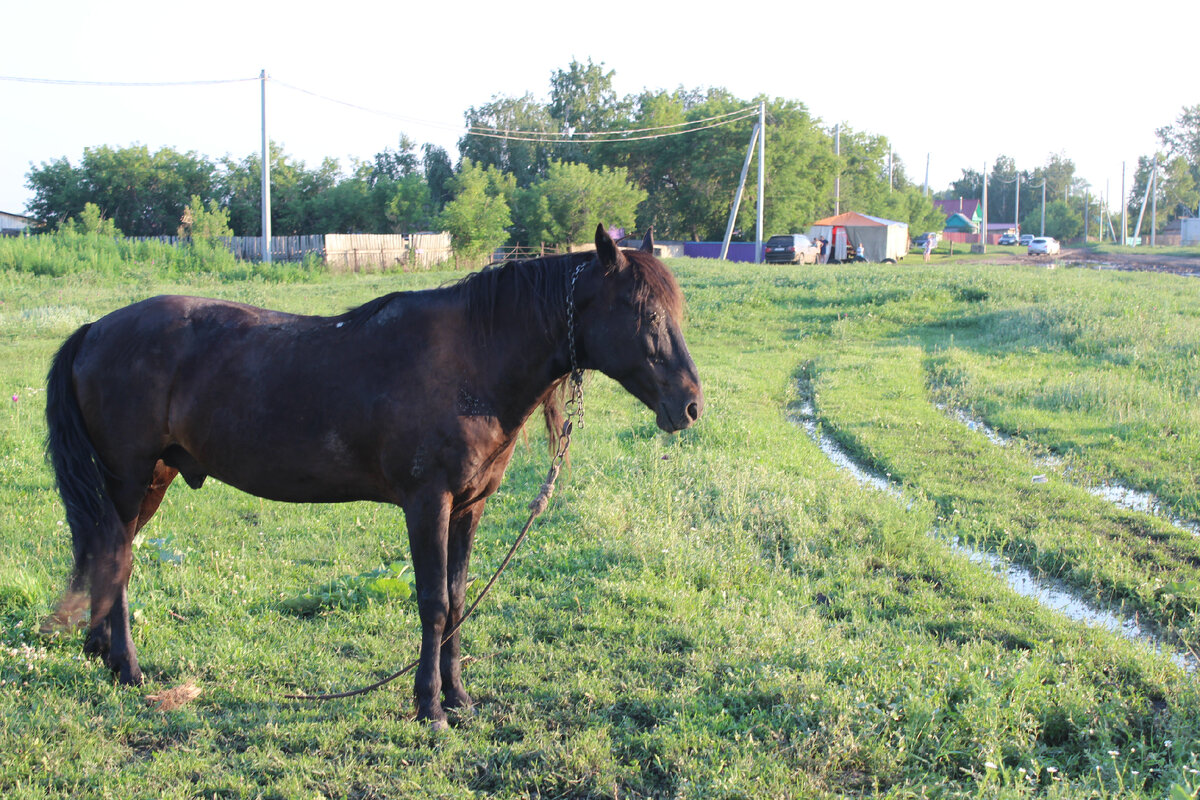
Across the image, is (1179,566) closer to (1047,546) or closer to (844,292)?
(1047,546)

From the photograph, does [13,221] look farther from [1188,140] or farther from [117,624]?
[1188,140]

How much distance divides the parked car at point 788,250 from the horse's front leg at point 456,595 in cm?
3544

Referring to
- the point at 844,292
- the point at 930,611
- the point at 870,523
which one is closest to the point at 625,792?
the point at 930,611

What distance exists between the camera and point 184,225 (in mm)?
38656

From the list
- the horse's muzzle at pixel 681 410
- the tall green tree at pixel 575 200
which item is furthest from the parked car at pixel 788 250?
the horse's muzzle at pixel 681 410

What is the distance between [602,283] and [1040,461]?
689 cm

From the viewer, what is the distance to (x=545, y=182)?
4800cm

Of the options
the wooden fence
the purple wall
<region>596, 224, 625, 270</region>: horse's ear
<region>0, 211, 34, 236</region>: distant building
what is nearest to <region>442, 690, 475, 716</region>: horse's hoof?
<region>596, 224, 625, 270</region>: horse's ear

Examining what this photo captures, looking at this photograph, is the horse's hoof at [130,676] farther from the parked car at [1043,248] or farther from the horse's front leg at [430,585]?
the parked car at [1043,248]

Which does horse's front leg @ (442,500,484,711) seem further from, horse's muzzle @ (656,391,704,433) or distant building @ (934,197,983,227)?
distant building @ (934,197,983,227)

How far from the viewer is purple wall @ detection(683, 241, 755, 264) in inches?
1833

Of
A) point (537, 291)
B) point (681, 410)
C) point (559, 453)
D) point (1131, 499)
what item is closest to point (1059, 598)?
point (1131, 499)

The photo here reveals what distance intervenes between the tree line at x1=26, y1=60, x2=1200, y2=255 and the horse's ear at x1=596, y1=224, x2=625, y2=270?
38.3m

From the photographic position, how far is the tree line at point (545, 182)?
1656 inches
